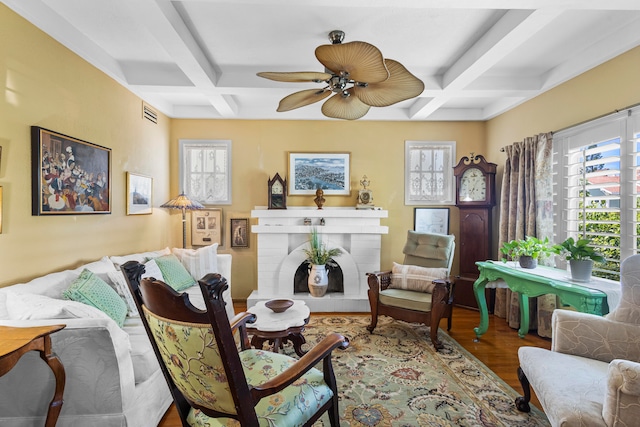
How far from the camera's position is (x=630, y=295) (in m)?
1.99

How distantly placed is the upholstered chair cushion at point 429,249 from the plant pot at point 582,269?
4.45 feet

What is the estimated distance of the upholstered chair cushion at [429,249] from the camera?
3.99 metres

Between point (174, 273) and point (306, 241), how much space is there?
5.79 ft

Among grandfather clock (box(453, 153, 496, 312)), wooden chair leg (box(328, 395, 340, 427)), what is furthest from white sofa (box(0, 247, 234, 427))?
grandfather clock (box(453, 153, 496, 312))

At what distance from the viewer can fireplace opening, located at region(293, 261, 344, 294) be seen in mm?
4871

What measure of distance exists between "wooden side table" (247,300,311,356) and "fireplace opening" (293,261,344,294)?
1.85 meters

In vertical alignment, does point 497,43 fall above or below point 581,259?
above

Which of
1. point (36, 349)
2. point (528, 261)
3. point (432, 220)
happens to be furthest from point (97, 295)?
point (432, 220)

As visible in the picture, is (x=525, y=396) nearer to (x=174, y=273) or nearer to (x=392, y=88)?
(x=392, y=88)

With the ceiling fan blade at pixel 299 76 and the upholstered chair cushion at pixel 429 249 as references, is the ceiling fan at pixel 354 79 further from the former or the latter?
the upholstered chair cushion at pixel 429 249

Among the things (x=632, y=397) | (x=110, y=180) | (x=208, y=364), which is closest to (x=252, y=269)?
(x=110, y=180)

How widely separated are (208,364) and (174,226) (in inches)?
166

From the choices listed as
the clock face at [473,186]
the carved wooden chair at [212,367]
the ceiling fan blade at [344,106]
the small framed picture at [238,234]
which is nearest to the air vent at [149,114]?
the small framed picture at [238,234]

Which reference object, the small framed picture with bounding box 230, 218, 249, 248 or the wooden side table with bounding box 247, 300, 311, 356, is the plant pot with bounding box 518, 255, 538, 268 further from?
the small framed picture with bounding box 230, 218, 249, 248
